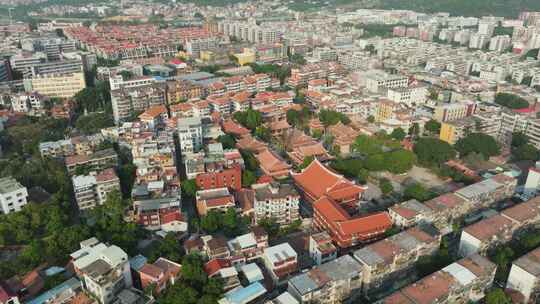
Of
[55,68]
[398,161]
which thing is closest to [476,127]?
[398,161]

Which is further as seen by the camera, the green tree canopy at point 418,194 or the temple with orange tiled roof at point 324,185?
the green tree canopy at point 418,194

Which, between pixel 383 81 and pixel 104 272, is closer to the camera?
pixel 104 272

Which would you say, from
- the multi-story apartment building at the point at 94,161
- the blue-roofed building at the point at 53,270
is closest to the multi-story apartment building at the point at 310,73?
the multi-story apartment building at the point at 94,161

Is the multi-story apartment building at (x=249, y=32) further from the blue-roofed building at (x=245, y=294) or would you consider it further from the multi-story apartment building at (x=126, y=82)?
the blue-roofed building at (x=245, y=294)

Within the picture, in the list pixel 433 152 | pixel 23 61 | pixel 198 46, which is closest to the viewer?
pixel 433 152

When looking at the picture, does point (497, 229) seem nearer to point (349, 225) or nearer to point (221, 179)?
point (349, 225)

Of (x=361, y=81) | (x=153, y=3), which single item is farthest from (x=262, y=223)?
Result: (x=153, y=3)

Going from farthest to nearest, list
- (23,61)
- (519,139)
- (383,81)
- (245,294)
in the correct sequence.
Result: (23,61) < (383,81) < (519,139) < (245,294)
